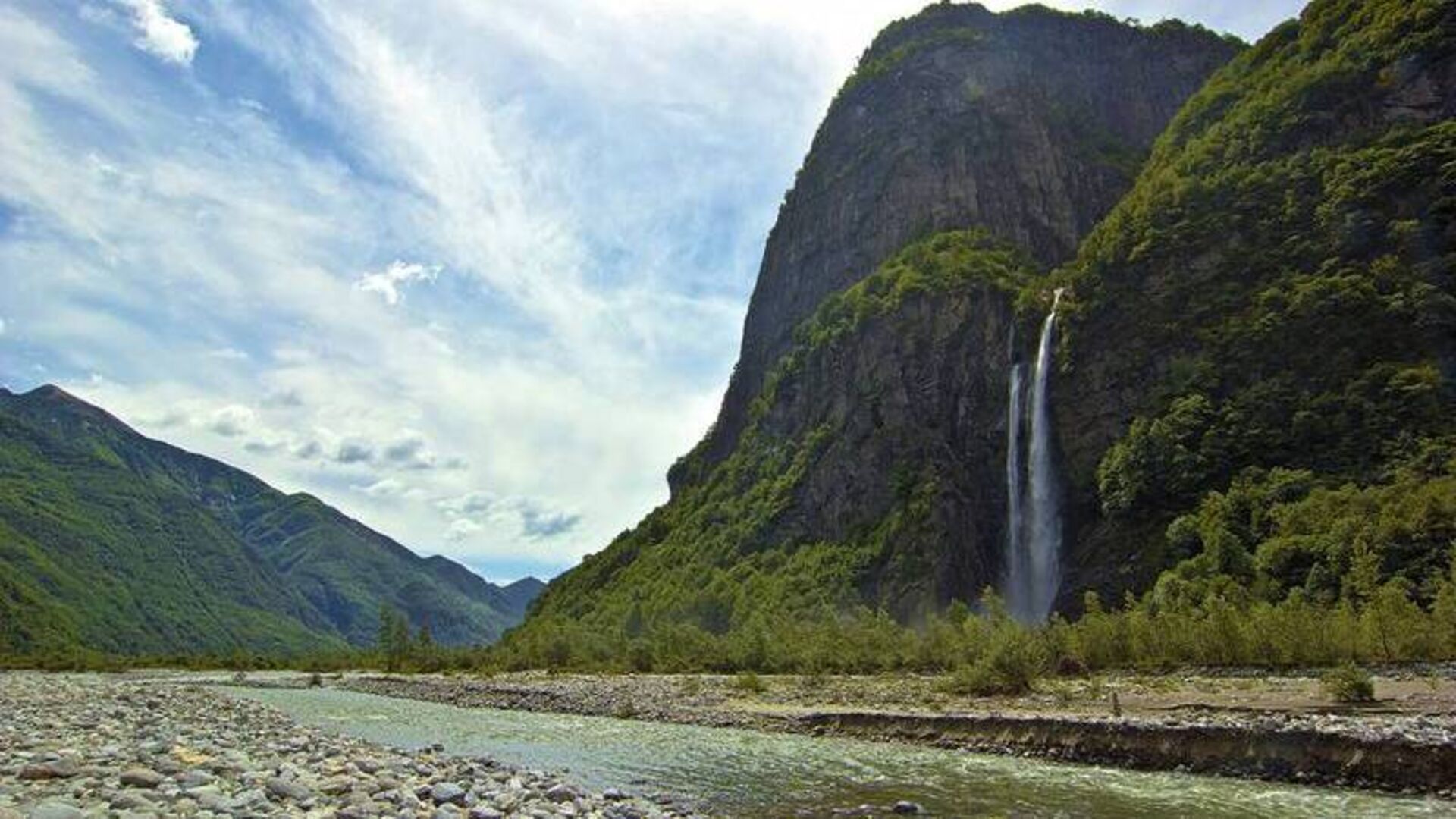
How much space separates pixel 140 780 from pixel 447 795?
14.0 ft

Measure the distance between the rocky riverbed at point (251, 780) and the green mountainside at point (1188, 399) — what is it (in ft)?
121

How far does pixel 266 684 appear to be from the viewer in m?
84.3

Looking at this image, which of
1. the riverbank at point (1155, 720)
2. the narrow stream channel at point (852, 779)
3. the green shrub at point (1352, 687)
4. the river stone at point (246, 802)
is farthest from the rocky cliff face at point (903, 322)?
the river stone at point (246, 802)

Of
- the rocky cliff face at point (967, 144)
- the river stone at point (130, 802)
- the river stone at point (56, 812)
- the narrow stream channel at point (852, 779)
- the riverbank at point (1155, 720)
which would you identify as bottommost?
the narrow stream channel at point (852, 779)

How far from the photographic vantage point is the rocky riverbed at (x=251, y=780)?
12.1m

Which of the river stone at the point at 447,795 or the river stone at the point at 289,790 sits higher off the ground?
the river stone at the point at 289,790

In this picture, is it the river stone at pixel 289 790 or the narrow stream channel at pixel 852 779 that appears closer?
the river stone at pixel 289 790

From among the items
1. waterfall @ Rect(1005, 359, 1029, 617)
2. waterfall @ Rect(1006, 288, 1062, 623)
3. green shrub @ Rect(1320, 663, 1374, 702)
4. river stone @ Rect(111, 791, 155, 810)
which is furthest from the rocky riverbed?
waterfall @ Rect(1005, 359, 1029, 617)

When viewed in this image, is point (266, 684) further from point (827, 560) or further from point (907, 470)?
point (907, 470)

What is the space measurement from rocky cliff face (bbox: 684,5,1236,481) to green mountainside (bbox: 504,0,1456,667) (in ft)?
47.8

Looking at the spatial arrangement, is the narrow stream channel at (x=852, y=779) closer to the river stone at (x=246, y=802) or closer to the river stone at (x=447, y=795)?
the river stone at (x=447, y=795)

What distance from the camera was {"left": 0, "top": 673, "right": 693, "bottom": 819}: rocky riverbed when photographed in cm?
1209

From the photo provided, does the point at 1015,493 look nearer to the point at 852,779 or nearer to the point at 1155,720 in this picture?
the point at 1155,720

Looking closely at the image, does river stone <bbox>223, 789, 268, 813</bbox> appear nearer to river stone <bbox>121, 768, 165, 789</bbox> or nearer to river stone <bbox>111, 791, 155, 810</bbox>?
river stone <bbox>111, 791, 155, 810</bbox>
